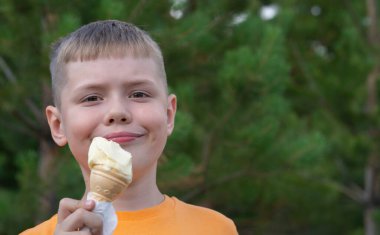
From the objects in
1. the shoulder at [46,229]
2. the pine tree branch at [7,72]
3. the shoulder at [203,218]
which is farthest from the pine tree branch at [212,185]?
the shoulder at [46,229]

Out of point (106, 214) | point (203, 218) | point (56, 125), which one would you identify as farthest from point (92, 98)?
point (203, 218)

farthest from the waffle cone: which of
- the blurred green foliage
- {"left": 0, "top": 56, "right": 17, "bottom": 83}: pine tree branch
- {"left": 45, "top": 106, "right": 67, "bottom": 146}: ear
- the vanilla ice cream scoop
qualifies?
{"left": 0, "top": 56, "right": 17, "bottom": 83}: pine tree branch

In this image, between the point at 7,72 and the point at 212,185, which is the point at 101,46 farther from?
the point at 212,185

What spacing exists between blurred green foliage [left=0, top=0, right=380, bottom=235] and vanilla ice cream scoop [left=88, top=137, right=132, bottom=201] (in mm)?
2365

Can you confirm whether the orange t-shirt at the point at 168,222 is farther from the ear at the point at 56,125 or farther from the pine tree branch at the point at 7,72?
the pine tree branch at the point at 7,72

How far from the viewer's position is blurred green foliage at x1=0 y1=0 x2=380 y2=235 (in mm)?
4492

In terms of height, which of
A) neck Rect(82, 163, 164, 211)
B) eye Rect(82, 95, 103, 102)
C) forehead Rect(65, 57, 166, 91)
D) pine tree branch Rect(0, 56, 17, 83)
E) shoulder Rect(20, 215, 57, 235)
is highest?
forehead Rect(65, 57, 166, 91)

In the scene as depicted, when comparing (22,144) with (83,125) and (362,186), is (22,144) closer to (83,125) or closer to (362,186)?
(362,186)

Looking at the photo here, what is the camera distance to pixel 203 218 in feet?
6.81

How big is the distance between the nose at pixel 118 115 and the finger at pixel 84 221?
0.98ft

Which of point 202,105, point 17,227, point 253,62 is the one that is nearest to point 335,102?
point 202,105

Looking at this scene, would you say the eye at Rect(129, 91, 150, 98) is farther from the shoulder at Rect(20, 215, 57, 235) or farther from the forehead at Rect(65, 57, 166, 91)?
the shoulder at Rect(20, 215, 57, 235)

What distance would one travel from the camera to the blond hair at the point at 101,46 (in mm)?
1872

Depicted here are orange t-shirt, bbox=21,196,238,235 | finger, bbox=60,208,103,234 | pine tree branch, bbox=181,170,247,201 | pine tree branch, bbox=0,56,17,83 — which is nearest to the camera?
finger, bbox=60,208,103,234
